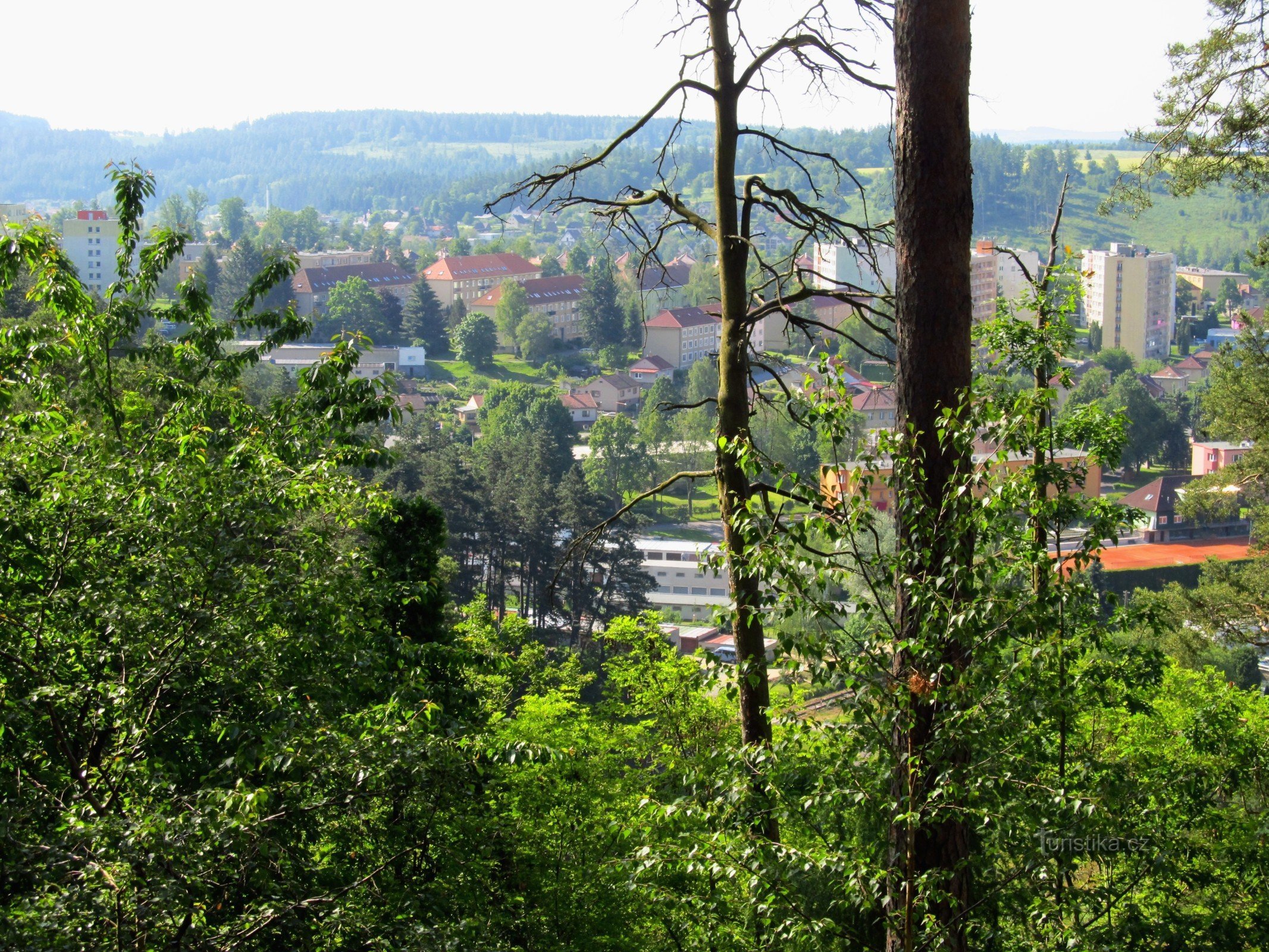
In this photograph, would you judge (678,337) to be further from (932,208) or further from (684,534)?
(932,208)

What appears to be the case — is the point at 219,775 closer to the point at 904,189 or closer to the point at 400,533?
the point at 904,189

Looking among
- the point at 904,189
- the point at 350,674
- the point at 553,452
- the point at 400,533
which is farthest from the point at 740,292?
the point at 553,452

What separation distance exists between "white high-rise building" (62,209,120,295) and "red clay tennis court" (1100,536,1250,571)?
74.4 metres

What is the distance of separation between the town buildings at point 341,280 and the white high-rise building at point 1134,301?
56.9 meters

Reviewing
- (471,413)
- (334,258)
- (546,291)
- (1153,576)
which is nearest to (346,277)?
(334,258)

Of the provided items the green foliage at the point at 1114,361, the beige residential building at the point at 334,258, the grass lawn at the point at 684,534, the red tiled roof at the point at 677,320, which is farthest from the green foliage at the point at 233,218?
the grass lawn at the point at 684,534

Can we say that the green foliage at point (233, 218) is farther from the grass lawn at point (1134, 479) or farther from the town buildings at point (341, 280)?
the grass lawn at point (1134, 479)

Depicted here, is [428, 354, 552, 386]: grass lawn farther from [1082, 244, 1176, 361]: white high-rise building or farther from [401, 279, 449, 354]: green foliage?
[1082, 244, 1176, 361]: white high-rise building

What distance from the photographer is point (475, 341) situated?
270 ft

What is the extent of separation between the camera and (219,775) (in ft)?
13.0

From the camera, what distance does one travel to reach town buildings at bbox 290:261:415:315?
97.1 metres

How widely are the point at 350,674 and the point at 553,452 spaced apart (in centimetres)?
3530

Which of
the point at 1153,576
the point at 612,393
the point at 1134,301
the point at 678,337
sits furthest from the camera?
the point at 1134,301

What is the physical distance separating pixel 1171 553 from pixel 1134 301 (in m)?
46.4
